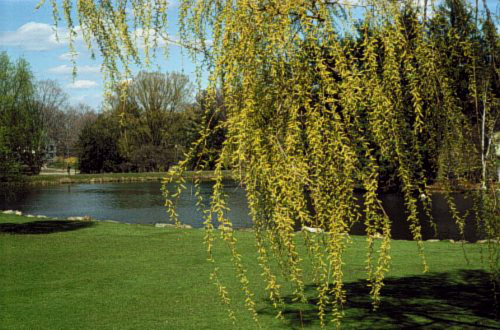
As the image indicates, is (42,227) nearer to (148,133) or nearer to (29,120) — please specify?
(29,120)

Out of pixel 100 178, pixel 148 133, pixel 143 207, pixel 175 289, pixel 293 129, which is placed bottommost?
pixel 143 207

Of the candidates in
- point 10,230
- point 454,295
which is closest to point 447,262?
point 454,295

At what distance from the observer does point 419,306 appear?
7562 mm

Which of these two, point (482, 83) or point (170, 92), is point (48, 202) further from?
point (482, 83)

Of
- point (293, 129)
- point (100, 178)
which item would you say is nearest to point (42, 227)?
point (293, 129)

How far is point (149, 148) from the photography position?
47031 millimetres

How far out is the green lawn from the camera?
7047 millimetres

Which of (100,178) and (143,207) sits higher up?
(100,178)

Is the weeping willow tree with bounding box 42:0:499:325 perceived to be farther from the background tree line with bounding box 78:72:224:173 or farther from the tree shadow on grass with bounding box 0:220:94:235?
the background tree line with bounding box 78:72:224:173

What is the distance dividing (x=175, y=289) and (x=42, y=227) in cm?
956

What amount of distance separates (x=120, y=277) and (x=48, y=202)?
20.4 meters

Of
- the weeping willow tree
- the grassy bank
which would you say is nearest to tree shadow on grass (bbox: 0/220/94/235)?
the weeping willow tree

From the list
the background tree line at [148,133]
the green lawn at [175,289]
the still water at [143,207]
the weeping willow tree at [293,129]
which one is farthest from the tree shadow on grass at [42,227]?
the background tree line at [148,133]

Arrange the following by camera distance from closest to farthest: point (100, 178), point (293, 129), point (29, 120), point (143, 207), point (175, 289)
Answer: point (293, 129) < point (175, 289) < point (143, 207) < point (29, 120) < point (100, 178)
